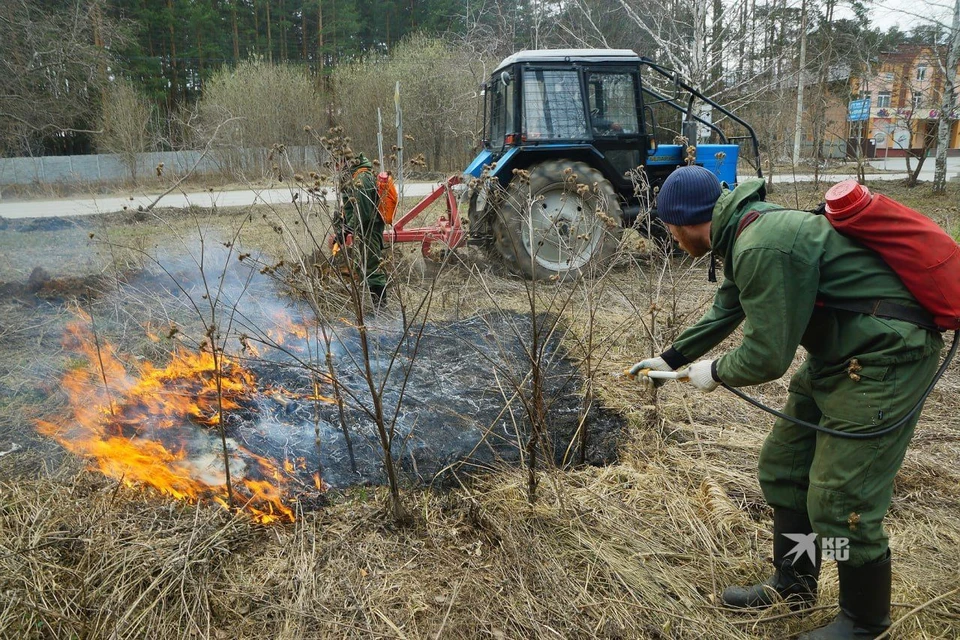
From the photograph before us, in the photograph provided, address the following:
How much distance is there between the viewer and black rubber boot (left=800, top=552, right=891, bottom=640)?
1950 millimetres

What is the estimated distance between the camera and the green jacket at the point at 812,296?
1833 mm

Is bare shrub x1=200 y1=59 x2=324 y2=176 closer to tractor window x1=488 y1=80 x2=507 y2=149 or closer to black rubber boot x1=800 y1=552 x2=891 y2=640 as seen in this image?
tractor window x1=488 y1=80 x2=507 y2=149

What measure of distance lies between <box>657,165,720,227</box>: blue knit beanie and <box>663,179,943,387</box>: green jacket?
17 cm

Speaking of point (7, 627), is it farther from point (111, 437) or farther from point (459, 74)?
point (459, 74)

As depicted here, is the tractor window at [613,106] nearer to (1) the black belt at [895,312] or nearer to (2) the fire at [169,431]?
(2) the fire at [169,431]

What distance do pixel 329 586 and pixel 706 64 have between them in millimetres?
13257

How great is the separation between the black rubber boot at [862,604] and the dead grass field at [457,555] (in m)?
0.11

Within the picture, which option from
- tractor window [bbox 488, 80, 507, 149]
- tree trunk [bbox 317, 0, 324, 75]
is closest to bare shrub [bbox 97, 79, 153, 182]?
tree trunk [bbox 317, 0, 324, 75]

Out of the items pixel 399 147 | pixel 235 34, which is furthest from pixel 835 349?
pixel 235 34

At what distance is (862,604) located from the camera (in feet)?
6.54

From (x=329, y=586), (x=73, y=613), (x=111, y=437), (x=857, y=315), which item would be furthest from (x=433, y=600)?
(x=111, y=437)

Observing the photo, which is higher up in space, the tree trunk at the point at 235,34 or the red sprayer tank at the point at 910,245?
the tree trunk at the point at 235,34

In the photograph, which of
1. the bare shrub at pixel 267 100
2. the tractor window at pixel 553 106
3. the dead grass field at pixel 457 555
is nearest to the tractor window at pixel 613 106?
the tractor window at pixel 553 106

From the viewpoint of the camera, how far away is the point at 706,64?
1284 cm
